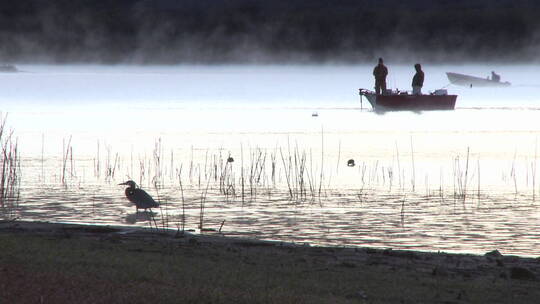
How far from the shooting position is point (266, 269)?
11.7 metres

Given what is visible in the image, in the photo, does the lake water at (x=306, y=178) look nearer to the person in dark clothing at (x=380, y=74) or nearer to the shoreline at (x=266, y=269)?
the shoreline at (x=266, y=269)

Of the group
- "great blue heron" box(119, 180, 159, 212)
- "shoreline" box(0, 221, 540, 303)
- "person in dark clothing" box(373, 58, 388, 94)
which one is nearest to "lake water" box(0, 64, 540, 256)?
"great blue heron" box(119, 180, 159, 212)

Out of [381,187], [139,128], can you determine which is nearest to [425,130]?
[139,128]

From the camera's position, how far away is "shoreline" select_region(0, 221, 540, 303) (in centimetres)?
1030

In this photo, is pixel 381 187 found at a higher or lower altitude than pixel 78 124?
lower

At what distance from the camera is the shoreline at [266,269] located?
10297 millimetres

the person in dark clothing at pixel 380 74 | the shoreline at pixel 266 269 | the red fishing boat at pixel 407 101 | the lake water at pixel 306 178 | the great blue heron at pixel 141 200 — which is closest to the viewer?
Answer: the shoreline at pixel 266 269

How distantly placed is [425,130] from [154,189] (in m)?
21.0

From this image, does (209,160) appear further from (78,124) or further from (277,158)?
(78,124)

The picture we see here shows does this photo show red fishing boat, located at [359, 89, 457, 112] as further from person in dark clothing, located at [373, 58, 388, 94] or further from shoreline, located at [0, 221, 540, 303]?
shoreline, located at [0, 221, 540, 303]

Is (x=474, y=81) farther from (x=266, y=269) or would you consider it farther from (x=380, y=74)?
(x=266, y=269)

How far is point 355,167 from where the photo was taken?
2623 centimetres

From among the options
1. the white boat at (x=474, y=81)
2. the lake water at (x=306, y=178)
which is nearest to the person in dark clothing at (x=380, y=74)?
the lake water at (x=306, y=178)

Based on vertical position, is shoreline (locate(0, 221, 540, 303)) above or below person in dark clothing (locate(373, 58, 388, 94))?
below
